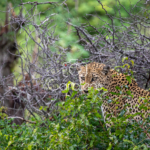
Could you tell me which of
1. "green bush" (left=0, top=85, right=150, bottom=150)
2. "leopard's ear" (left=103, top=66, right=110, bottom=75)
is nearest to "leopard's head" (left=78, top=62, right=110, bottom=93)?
"leopard's ear" (left=103, top=66, right=110, bottom=75)

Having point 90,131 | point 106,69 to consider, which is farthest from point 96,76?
point 90,131

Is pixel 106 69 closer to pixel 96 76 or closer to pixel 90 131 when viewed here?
pixel 96 76

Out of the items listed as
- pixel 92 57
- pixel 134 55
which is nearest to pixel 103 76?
pixel 92 57

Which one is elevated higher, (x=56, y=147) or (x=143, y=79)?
(x=143, y=79)

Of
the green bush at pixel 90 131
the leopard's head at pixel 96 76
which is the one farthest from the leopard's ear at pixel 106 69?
the green bush at pixel 90 131

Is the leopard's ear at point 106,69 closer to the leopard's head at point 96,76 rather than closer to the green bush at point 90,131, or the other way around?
the leopard's head at point 96,76

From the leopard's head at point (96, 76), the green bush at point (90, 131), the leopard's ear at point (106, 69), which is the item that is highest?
the leopard's ear at point (106, 69)

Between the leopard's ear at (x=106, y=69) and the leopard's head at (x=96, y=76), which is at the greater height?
the leopard's ear at (x=106, y=69)

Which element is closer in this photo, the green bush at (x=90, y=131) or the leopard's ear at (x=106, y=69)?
the green bush at (x=90, y=131)

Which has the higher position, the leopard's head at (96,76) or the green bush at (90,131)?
the leopard's head at (96,76)

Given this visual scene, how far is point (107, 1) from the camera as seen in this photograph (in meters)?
7.14

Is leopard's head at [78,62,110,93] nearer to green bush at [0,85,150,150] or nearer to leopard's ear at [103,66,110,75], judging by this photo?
leopard's ear at [103,66,110,75]

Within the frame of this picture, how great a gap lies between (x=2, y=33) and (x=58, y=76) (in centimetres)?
387

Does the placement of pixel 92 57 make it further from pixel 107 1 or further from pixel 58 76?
pixel 107 1
